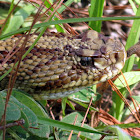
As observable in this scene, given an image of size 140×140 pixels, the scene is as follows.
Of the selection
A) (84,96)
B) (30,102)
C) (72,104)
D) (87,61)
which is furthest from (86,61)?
(72,104)

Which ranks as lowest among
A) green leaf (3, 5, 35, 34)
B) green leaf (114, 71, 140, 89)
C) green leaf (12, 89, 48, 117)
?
green leaf (114, 71, 140, 89)

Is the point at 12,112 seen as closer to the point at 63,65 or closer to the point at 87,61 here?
the point at 63,65

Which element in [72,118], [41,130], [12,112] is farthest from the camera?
[72,118]

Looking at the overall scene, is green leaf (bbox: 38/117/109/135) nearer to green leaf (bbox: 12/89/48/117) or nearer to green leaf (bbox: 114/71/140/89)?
green leaf (bbox: 12/89/48/117)

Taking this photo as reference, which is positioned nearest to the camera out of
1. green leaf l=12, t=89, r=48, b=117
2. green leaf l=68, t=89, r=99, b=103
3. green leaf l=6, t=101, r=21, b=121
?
green leaf l=6, t=101, r=21, b=121

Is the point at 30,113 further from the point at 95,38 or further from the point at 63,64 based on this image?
the point at 95,38

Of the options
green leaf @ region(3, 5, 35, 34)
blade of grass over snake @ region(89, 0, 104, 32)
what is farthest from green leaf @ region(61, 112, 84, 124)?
green leaf @ region(3, 5, 35, 34)
